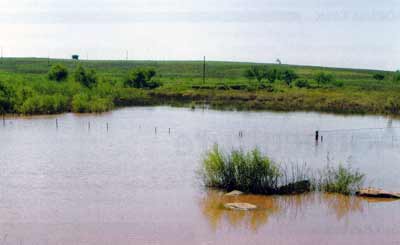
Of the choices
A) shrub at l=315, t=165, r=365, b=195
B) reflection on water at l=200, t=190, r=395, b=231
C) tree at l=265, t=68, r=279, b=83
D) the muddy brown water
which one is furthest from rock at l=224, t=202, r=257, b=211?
tree at l=265, t=68, r=279, b=83

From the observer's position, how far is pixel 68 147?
92.5 feet

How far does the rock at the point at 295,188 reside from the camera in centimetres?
1898

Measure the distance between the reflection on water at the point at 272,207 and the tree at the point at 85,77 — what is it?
4109 centimetres

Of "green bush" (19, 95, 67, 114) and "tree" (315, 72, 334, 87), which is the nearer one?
"green bush" (19, 95, 67, 114)

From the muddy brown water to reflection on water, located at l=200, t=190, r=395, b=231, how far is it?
3 centimetres

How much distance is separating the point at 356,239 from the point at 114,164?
38.4ft

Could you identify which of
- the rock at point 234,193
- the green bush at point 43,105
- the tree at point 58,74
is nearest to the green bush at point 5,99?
the green bush at point 43,105

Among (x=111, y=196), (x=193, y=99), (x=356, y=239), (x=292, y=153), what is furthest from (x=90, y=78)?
(x=356, y=239)

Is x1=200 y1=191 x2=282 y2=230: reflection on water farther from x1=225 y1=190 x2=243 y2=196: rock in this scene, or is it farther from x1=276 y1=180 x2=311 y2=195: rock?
x1=276 y1=180 x2=311 y2=195: rock

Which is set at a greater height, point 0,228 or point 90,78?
point 90,78

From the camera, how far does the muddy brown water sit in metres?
15.4

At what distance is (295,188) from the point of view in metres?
19.1

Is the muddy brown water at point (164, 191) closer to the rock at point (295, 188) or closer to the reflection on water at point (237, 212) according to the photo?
the reflection on water at point (237, 212)

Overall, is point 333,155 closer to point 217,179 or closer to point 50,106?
point 217,179
